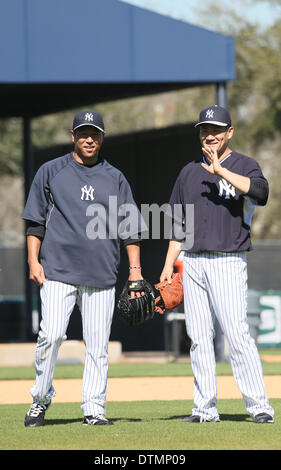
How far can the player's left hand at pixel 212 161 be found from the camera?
7.00m

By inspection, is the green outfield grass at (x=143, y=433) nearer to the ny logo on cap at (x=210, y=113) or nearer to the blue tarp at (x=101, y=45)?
the ny logo on cap at (x=210, y=113)

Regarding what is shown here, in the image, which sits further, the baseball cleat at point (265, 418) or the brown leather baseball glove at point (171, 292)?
the brown leather baseball glove at point (171, 292)

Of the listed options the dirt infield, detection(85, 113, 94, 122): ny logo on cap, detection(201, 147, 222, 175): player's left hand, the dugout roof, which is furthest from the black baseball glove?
the dugout roof

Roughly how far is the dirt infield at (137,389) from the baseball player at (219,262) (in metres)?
2.61

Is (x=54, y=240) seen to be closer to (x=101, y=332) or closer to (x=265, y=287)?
(x=101, y=332)

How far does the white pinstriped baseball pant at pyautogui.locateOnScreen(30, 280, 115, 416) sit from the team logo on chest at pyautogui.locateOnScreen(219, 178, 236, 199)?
991 mm

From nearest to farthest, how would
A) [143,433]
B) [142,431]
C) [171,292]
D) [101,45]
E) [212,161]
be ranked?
[143,433] → [142,431] → [212,161] → [171,292] → [101,45]

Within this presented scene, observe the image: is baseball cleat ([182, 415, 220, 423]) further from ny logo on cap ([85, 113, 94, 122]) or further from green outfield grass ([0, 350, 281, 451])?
ny logo on cap ([85, 113, 94, 122])

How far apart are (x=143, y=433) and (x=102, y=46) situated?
10.1 m

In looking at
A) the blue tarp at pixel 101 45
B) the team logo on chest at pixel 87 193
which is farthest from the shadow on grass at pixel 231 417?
the blue tarp at pixel 101 45

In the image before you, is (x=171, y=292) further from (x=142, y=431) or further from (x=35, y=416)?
(x=35, y=416)

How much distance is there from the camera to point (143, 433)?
6.87 m

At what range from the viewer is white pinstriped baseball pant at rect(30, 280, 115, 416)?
7168mm

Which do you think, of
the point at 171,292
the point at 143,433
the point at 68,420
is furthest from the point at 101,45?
the point at 143,433
